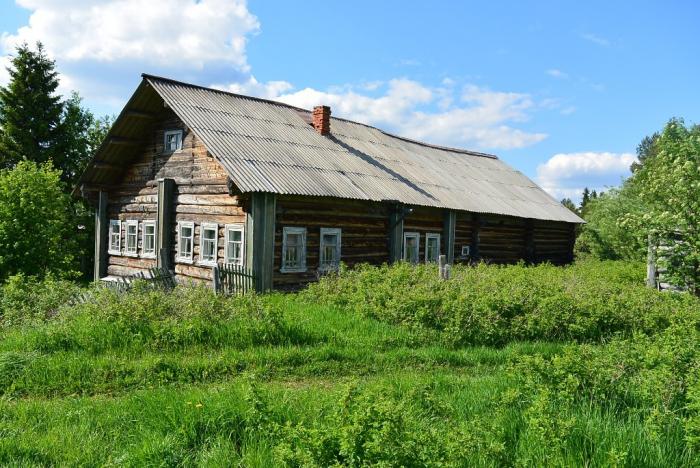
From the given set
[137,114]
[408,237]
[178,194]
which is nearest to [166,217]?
[178,194]

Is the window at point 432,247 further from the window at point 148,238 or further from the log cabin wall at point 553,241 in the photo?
the window at point 148,238

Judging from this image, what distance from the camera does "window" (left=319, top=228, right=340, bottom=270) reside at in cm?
1625

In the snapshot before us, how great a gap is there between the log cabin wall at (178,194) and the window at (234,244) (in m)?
0.20

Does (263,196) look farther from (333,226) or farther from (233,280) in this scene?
(333,226)

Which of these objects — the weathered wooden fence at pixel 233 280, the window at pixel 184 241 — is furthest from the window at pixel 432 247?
the weathered wooden fence at pixel 233 280

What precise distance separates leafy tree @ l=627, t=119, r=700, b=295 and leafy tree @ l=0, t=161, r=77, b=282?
1752 centimetres

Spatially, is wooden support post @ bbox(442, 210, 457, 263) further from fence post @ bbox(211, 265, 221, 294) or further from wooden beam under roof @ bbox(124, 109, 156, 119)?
wooden beam under roof @ bbox(124, 109, 156, 119)

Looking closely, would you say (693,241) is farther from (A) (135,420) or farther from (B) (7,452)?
(B) (7,452)

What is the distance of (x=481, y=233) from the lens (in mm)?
22453

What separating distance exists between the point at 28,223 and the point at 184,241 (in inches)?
240

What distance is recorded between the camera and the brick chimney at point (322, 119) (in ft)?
67.2

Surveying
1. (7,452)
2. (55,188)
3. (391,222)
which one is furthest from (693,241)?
(55,188)

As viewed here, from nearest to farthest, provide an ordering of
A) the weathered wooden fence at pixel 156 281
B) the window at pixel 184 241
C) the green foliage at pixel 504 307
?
the green foliage at pixel 504 307, the weathered wooden fence at pixel 156 281, the window at pixel 184 241

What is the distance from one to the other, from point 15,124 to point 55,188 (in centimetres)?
995
